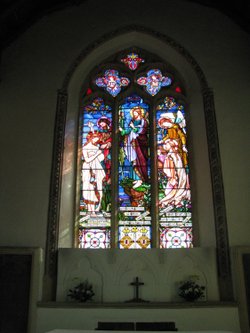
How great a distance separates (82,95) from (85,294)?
3.98 m

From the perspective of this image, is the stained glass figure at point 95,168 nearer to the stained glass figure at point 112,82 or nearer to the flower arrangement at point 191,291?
the stained glass figure at point 112,82

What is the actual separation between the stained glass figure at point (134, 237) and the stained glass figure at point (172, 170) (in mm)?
261

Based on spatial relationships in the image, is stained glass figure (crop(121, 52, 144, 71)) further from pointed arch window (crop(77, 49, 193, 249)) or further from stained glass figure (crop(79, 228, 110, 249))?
stained glass figure (crop(79, 228, 110, 249))

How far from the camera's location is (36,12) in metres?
8.75

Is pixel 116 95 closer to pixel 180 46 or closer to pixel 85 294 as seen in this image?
pixel 180 46

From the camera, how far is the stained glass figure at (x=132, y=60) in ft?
29.9

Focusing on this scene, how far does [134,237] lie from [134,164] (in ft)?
4.57

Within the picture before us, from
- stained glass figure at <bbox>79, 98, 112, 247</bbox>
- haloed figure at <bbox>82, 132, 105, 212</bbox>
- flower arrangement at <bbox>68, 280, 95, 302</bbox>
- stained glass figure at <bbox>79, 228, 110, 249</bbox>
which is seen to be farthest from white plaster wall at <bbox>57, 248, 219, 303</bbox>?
haloed figure at <bbox>82, 132, 105, 212</bbox>

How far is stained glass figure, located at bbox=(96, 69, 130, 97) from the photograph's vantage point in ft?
29.1

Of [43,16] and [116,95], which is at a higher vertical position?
[43,16]

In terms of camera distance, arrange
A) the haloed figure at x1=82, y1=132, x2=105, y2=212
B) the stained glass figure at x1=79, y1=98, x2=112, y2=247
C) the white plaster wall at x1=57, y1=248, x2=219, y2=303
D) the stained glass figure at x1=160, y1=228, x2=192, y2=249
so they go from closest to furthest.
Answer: the white plaster wall at x1=57, y1=248, x2=219, y2=303 < the stained glass figure at x1=160, y1=228, x2=192, y2=249 < the stained glass figure at x1=79, y1=98, x2=112, y2=247 < the haloed figure at x1=82, y1=132, x2=105, y2=212

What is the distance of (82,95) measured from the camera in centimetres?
880

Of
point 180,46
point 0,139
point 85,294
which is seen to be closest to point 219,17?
point 180,46

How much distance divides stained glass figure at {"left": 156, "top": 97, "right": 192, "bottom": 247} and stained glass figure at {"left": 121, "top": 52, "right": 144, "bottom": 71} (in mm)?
1027
